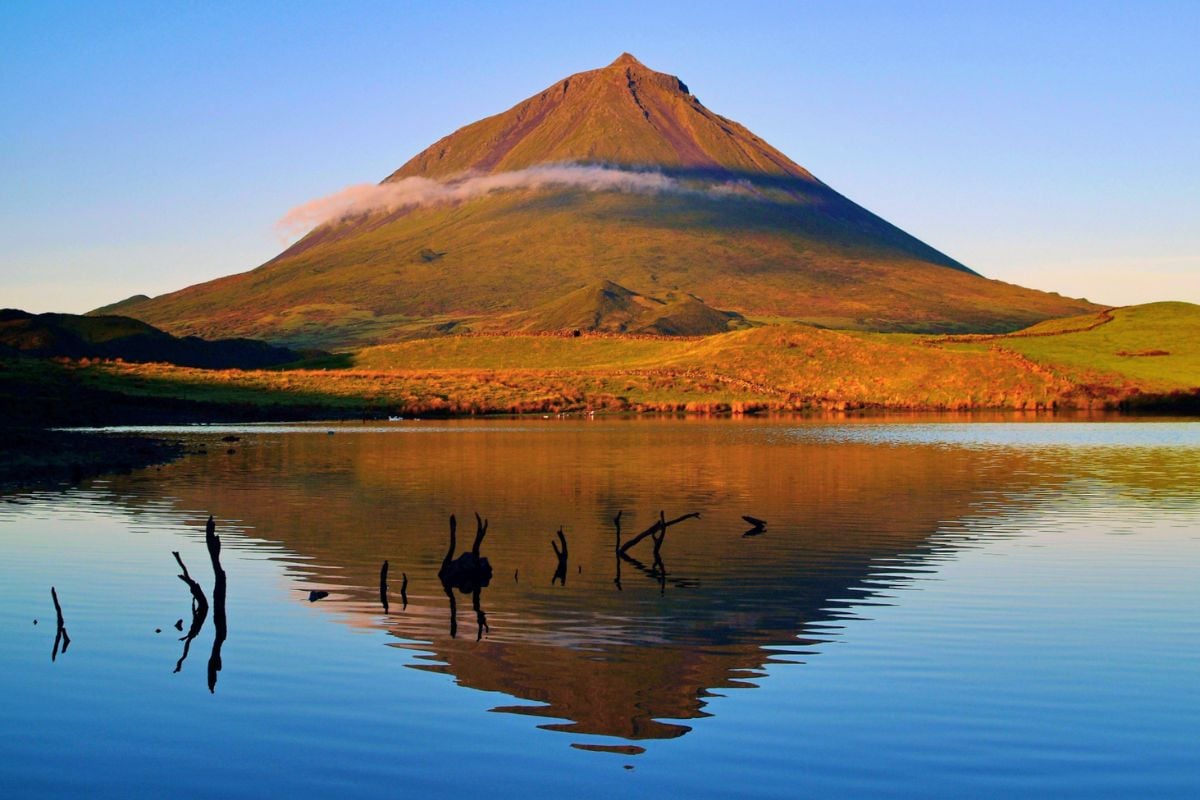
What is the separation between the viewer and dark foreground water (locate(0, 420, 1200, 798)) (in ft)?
51.8

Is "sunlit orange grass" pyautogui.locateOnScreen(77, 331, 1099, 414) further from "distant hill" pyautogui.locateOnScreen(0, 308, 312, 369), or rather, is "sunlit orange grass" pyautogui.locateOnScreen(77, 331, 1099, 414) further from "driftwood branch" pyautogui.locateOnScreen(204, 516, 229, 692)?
"driftwood branch" pyautogui.locateOnScreen(204, 516, 229, 692)

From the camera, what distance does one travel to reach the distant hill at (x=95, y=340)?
16812 cm

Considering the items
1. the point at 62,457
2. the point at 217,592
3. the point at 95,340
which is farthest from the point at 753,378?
the point at 217,592

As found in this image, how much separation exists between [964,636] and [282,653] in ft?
37.5

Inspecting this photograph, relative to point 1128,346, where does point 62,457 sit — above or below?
below

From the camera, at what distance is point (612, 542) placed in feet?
118

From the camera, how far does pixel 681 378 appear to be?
134m

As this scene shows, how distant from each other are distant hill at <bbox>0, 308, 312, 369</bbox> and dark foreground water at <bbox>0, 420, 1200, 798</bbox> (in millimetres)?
130345

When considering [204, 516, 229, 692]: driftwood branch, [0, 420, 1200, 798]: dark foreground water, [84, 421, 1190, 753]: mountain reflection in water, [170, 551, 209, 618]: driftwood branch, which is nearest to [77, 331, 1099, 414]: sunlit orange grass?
[84, 421, 1190, 753]: mountain reflection in water

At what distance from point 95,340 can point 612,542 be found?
16380 centimetres

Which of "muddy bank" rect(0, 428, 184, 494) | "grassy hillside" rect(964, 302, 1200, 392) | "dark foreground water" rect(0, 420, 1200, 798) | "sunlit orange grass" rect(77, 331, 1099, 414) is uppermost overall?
"grassy hillside" rect(964, 302, 1200, 392)

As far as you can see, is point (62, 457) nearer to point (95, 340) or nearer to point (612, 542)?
point (612, 542)

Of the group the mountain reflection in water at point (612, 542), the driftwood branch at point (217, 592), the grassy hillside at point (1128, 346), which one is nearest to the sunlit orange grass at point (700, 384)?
the grassy hillside at point (1128, 346)

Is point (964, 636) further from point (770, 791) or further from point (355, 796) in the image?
point (355, 796)
